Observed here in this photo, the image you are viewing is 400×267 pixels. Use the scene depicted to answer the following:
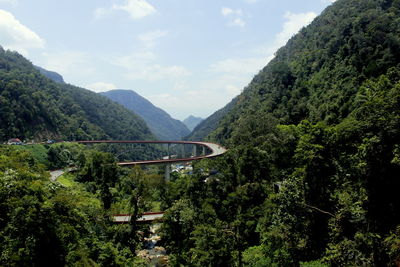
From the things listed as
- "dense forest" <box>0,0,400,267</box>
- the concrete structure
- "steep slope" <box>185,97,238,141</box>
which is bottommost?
the concrete structure

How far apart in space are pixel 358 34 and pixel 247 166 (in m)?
43.7

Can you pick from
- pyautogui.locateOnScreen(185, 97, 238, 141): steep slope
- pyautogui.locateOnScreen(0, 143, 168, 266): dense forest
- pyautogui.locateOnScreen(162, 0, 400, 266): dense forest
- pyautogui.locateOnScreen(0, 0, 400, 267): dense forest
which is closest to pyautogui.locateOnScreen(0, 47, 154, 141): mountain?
pyautogui.locateOnScreen(185, 97, 238, 141): steep slope

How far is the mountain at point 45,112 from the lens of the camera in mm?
71375

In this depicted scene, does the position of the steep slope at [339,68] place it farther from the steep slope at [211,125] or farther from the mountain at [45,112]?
the steep slope at [211,125]

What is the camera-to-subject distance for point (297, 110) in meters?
54.2

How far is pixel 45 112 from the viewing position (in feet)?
272

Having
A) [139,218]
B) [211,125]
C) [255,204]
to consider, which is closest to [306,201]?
[255,204]

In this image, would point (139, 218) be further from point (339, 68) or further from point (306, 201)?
point (339, 68)

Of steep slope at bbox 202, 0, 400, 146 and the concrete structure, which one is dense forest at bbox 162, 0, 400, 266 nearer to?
the concrete structure

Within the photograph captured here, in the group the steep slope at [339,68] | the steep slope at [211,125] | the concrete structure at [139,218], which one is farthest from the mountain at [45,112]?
the steep slope at [339,68]

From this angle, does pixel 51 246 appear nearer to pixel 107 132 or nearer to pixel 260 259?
pixel 260 259

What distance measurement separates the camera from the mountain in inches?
2810

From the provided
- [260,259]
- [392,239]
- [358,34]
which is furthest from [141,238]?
[358,34]

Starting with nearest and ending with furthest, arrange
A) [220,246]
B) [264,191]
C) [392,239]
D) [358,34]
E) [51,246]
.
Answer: [392,239] < [51,246] < [220,246] < [264,191] < [358,34]
